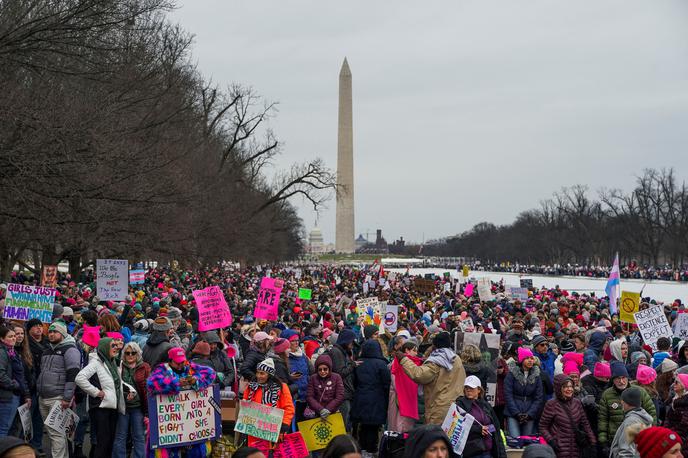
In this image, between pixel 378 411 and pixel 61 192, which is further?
pixel 61 192

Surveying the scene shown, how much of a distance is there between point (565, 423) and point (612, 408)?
499mm

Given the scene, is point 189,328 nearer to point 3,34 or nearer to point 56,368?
point 56,368

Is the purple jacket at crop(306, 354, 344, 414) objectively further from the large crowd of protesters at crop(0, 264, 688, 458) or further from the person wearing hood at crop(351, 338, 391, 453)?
the person wearing hood at crop(351, 338, 391, 453)

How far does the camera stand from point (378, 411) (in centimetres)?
924

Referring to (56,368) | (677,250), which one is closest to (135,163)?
(56,368)

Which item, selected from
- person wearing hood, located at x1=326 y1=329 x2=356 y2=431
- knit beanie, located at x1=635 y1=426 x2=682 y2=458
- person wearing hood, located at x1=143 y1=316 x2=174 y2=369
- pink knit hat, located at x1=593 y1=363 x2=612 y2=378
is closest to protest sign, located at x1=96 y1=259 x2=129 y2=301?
person wearing hood, located at x1=143 y1=316 x2=174 y2=369

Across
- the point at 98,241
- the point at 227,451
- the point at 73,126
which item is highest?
the point at 73,126

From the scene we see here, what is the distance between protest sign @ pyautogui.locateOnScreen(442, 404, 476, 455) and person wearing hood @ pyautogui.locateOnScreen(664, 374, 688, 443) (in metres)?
1.67

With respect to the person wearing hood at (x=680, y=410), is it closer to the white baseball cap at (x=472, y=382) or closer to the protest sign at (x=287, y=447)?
the white baseball cap at (x=472, y=382)

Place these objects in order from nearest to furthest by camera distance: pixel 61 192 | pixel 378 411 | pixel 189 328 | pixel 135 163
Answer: pixel 378 411 < pixel 189 328 < pixel 61 192 < pixel 135 163

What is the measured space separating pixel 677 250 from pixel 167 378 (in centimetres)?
8004

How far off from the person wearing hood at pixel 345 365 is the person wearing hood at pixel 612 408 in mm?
2375

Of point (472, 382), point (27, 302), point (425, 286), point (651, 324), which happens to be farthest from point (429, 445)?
point (425, 286)

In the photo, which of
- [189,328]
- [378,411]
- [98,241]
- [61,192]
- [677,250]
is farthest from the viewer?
[677,250]
